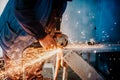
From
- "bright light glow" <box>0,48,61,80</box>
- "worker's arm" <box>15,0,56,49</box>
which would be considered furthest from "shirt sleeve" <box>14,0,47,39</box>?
"bright light glow" <box>0,48,61,80</box>

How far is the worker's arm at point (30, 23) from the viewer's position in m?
3.37

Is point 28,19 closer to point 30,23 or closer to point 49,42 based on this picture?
point 30,23

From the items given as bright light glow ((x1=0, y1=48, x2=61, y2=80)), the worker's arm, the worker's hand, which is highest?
the worker's arm

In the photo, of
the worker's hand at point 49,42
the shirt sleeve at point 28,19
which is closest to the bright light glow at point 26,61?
the worker's hand at point 49,42

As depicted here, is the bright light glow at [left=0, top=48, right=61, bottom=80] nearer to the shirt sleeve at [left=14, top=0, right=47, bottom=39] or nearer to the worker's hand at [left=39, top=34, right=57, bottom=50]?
the worker's hand at [left=39, top=34, right=57, bottom=50]

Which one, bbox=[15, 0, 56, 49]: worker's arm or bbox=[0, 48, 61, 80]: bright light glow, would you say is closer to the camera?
bbox=[15, 0, 56, 49]: worker's arm

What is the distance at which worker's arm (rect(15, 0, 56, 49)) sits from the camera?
133 inches

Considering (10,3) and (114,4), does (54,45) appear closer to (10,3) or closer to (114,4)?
(10,3)

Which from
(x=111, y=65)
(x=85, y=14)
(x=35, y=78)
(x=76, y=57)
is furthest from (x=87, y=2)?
(x=76, y=57)

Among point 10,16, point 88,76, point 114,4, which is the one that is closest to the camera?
point 88,76

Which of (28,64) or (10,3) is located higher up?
(10,3)

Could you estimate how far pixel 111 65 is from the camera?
8391mm

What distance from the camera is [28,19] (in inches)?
133

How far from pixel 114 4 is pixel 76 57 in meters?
6.91
